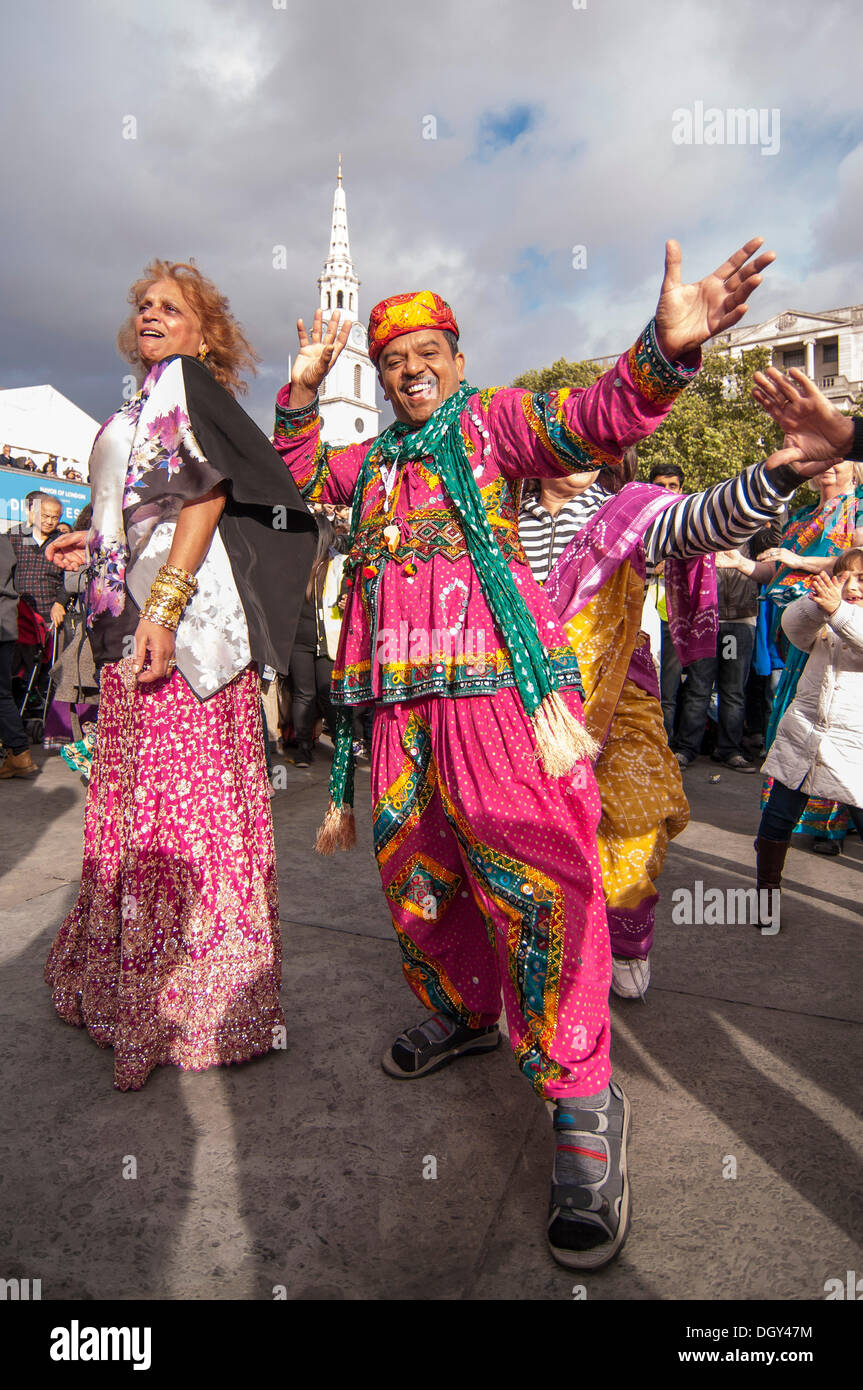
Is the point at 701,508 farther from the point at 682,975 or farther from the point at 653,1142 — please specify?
the point at 682,975

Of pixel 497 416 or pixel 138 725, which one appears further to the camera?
pixel 138 725

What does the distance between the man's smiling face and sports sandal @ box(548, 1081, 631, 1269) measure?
1.70 metres

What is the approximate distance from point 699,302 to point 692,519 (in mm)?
627

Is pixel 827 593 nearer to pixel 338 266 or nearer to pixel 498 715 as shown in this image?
pixel 498 715

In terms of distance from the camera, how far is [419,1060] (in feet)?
7.68

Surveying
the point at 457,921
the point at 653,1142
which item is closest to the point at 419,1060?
the point at 457,921

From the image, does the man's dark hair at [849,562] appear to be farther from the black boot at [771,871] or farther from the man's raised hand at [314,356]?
the man's raised hand at [314,356]

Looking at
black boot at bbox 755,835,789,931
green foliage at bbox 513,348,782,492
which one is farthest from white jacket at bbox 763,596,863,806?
green foliage at bbox 513,348,782,492

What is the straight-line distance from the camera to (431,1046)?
7.75 ft

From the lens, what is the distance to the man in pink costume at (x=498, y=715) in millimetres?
1838

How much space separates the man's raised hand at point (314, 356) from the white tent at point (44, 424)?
19831 millimetres

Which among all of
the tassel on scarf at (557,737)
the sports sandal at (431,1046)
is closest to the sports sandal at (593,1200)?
the sports sandal at (431,1046)

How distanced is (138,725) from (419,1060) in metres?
1.24
